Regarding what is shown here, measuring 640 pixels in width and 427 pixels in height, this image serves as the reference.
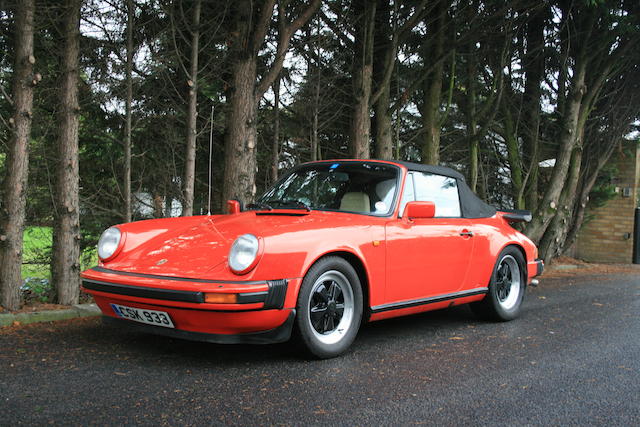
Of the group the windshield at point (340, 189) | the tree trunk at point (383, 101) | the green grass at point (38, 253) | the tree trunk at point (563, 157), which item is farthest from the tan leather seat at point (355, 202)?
the tree trunk at point (563, 157)

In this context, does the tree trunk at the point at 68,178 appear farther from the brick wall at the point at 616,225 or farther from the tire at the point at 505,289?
the brick wall at the point at 616,225

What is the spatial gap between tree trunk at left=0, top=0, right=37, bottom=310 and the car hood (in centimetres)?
183

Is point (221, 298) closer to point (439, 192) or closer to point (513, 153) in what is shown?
point (439, 192)

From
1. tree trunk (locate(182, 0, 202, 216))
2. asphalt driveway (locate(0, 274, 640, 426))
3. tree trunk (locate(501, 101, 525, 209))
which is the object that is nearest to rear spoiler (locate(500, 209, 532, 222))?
asphalt driveway (locate(0, 274, 640, 426))

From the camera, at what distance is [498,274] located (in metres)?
5.76

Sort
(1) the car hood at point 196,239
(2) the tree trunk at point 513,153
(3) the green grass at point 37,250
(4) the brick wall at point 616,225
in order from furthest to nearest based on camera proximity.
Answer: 1. (4) the brick wall at point 616,225
2. (2) the tree trunk at point 513,153
3. (3) the green grass at point 37,250
4. (1) the car hood at point 196,239

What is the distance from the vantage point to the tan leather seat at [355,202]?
4652 mm

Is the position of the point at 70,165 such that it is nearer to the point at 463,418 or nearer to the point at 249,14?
the point at 249,14

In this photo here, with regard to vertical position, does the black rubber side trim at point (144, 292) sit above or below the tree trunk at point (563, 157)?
below

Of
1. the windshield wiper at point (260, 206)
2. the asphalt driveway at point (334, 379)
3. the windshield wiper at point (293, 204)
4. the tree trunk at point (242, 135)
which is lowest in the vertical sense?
the asphalt driveway at point (334, 379)

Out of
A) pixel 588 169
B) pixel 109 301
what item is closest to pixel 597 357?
pixel 109 301

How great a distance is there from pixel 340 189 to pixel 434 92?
6989 mm

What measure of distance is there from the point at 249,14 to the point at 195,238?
14.0 ft

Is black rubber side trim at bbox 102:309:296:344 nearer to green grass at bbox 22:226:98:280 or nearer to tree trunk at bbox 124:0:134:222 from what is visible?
tree trunk at bbox 124:0:134:222
